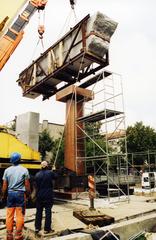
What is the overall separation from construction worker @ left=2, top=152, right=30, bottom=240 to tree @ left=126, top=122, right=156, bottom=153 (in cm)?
2962

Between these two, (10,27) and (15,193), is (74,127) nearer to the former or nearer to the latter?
(10,27)

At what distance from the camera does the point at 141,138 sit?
34719 millimetres

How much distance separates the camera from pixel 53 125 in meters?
45.7

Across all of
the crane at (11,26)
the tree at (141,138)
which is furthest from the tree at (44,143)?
the crane at (11,26)

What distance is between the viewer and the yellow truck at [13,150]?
426 inches

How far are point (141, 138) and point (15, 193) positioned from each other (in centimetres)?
3038

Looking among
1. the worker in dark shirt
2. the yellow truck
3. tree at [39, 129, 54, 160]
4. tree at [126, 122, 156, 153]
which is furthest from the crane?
tree at [126, 122, 156, 153]

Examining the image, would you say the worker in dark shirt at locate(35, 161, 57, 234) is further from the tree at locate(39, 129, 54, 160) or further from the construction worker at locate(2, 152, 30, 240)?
the tree at locate(39, 129, 54, 160)

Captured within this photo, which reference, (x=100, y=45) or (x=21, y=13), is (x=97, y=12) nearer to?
(x=100, y=45)

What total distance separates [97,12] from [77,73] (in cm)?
360

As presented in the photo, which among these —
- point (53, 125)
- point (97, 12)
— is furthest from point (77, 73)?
point (53, 125)

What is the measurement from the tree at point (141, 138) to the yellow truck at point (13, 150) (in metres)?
24.4

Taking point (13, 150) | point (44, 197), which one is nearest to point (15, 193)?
point (44, 197)

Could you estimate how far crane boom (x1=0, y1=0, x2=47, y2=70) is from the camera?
39.4 ft
